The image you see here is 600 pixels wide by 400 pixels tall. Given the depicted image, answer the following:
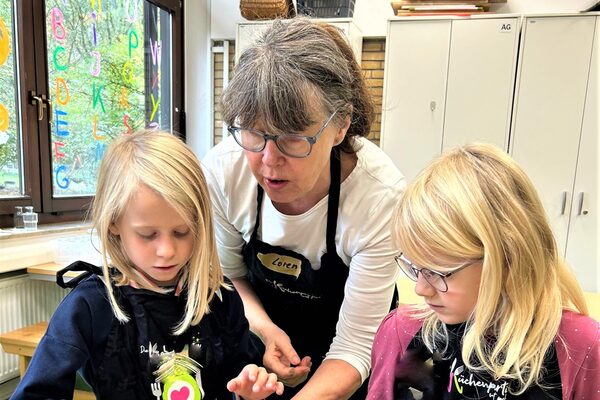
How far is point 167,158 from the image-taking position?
98 cm

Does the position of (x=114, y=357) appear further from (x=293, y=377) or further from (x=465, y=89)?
(x=465, y=89)

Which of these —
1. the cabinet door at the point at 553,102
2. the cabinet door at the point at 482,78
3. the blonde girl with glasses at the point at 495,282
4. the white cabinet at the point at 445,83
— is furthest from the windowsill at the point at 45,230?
the cabinet door at the point at 553,102

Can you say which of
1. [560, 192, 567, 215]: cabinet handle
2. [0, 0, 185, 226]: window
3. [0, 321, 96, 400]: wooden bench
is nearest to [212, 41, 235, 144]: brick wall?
[0, 0, 185, 226]: window

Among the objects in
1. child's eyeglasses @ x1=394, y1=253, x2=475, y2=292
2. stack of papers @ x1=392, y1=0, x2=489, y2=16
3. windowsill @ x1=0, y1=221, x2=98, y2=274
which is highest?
stack of papers @ x1=392, y1=0, x2=489, y2=16

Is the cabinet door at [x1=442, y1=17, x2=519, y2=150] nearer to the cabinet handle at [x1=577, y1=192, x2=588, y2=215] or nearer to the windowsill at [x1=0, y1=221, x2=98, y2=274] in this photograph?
the cabinet handle at [x1=577, y1=192, x2=588, y2=215]

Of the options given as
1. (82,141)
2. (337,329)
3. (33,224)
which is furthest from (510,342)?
(82,141)

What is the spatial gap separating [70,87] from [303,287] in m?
2.38

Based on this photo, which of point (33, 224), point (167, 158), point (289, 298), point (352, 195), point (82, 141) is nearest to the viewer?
point (167, 158)

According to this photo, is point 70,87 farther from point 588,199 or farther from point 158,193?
point 588,199

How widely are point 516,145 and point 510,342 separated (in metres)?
2.96

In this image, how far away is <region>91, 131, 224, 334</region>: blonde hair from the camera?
3.09 ft

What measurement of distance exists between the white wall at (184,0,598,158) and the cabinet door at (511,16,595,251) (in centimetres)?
121

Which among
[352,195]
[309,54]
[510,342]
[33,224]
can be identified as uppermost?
[309,54]

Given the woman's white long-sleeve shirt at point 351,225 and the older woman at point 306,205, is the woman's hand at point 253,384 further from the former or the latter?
the woman's white long-sleeve shirt at point 351,225
